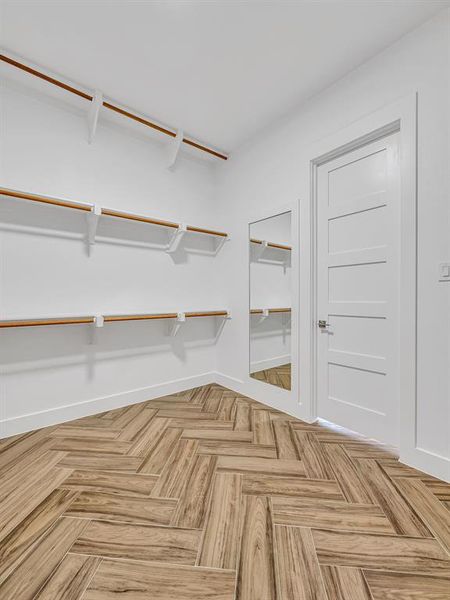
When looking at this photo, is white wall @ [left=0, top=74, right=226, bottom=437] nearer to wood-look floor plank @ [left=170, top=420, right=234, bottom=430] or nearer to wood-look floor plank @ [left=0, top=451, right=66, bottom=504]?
wood-look floor plank @ [left=0, top=451, right=66, bottom=504]

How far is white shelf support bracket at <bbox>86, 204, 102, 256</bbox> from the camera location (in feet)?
6.98

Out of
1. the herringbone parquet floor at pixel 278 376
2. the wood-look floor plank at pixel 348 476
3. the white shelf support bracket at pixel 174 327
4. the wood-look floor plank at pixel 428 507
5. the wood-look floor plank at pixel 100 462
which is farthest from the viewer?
the white shelf support bracket at pixel 174 327

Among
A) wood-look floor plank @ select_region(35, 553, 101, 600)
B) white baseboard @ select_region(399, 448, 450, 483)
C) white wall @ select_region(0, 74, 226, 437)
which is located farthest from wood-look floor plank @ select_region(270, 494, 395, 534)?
white wall @ select_region(0, 74, 226, 437)

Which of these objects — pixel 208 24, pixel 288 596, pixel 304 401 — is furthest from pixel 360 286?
pixel 208 24

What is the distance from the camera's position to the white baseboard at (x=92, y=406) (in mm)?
2043

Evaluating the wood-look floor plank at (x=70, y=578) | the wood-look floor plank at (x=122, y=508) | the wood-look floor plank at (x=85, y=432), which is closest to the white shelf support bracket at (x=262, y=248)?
A: the wood-look floor plank at (x=85, y=432)

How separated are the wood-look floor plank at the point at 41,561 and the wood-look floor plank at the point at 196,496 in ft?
1.40

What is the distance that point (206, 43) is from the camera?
70.1 inches

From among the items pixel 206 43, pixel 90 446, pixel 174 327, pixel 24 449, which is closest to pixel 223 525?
pixel 90 446

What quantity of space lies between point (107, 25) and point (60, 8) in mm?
241

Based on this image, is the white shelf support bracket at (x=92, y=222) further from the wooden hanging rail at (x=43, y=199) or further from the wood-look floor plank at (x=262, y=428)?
the wood-look floor plank at (x=262, y=428)

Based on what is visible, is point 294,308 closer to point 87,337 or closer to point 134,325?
point 134,325

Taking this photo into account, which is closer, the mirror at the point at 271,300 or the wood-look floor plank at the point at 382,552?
the wood-look floor plank at the point at 382,552

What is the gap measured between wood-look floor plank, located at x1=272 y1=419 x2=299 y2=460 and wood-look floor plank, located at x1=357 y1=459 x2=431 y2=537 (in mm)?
396
